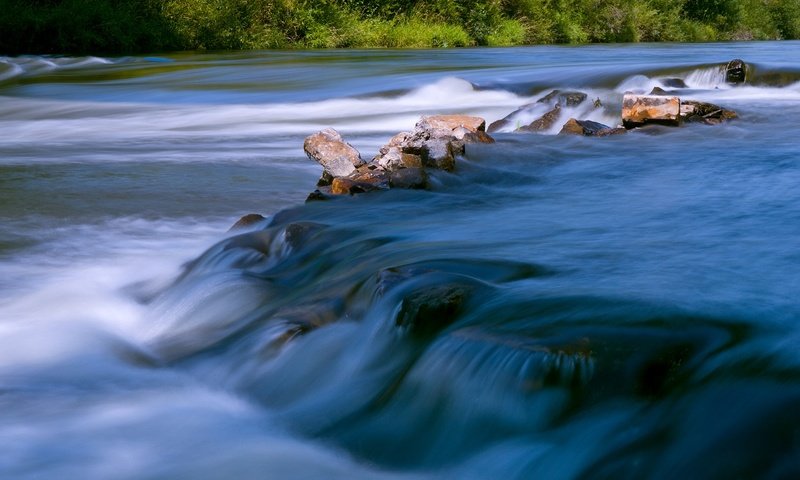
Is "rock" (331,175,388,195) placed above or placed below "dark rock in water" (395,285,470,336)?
below

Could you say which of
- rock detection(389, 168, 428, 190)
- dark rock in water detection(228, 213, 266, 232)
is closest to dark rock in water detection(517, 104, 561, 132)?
rock detection(389, 168, 428, 190)

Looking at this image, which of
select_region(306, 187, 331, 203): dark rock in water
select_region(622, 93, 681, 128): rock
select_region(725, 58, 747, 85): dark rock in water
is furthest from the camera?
select_region(725, 58, 747, 85): dark rock in water

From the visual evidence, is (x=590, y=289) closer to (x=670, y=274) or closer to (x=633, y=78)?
(x=670, y=274)

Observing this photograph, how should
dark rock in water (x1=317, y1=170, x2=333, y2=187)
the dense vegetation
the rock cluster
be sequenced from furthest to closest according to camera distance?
1. the dense vegetation
2. dark rock in water (x1=317, y1=170, x2=333, y2=187)
3. the rock cluster

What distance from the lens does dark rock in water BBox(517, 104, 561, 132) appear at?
27.3 ft

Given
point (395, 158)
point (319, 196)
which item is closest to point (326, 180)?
point (395, 158)

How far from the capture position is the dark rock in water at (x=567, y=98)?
9.30m

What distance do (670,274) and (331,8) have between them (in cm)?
2365

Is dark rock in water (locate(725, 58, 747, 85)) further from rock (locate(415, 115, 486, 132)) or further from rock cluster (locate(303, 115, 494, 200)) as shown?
rock cluster (locate(303, 115, 494, 200))

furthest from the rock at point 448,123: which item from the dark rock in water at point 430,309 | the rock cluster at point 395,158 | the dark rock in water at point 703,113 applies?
the dark rock in water at point 430,309

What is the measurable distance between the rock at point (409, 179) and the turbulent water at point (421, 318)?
11 centimetres

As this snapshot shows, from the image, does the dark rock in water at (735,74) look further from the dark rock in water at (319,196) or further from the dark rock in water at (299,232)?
the dark rock in water at (299,232)

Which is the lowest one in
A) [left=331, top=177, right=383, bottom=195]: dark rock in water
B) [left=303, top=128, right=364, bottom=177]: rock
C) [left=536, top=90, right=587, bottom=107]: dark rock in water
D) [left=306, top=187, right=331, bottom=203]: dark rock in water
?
[left=536, top=90, right=587, bottom=107]: dark rock in water

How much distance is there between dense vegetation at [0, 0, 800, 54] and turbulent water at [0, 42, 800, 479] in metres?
15.9
